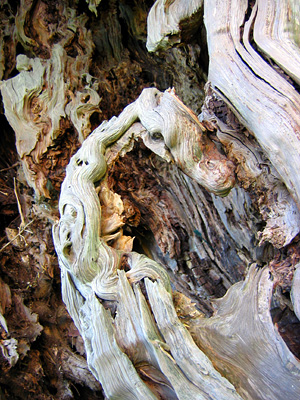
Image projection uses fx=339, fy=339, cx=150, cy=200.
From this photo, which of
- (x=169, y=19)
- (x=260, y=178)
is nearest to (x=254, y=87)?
(x=260, y=178)

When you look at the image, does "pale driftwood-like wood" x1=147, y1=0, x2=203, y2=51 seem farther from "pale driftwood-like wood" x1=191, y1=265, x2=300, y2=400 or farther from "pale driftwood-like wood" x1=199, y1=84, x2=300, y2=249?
"pale driftwood-like wood" x1=191, y1=265, x2=300, y2=400

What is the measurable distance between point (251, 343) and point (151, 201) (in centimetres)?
88

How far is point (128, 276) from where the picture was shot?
1.21 m

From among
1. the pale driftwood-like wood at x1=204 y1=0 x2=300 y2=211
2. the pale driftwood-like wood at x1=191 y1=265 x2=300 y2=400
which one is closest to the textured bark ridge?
the pale driftwood-like wood at x1=191 y1=265 x2=300 y2=400

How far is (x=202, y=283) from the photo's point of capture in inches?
67.8

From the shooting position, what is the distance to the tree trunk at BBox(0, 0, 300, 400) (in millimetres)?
1036

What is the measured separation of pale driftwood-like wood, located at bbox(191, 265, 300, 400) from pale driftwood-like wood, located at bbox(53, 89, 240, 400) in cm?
10

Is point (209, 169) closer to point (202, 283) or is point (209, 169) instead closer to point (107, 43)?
point (202, 283)

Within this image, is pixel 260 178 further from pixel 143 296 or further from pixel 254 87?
pixel 143 296

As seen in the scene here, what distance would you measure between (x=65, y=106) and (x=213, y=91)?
1089 mm

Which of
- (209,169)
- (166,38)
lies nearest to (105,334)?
(209,169)

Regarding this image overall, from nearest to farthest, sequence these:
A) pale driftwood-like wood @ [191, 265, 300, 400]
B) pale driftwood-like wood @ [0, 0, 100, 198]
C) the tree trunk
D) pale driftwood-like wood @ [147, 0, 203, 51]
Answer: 1. pale driftwood-like wood @ [191, 265, 300, 400]
2. the tree trunk
3. pale driftwood-like wood @ [147, 0, 203, 51]
4. pale driftwood-like wood @ [0, 0, 100, 198]

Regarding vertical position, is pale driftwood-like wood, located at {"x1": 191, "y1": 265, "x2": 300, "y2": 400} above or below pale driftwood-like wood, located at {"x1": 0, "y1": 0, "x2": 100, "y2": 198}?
below

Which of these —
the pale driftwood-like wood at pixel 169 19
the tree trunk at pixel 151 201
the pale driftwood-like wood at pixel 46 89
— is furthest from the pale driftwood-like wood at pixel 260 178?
the pale driftwood-like wood at pixel 46 89
